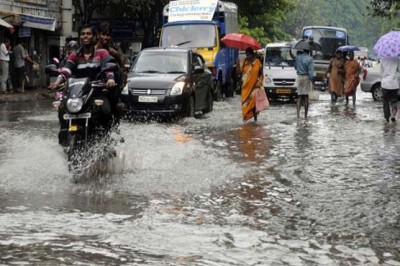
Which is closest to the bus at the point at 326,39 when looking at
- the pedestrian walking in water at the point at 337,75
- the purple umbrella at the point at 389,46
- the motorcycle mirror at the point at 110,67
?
the pedestrian walking in water at the point at 337,75

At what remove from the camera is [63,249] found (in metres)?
4.98

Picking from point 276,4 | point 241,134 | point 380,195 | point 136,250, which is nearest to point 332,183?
point 380,195

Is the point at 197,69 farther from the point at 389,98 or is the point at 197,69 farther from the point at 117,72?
the point at 117,72

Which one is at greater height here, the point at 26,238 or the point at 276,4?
the point at 276,4

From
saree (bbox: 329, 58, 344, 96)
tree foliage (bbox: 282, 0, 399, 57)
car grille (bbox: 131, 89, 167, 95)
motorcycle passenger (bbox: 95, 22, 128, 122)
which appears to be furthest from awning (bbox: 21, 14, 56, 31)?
tree foliage (bbox: 282, 0, 399, 57)

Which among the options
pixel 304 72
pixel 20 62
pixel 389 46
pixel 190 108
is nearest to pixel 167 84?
pixel 190 108

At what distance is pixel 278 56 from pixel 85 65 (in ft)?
56.5

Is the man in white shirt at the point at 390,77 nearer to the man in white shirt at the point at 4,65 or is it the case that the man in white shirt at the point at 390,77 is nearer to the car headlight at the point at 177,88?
the car headlight at the point at 177,88

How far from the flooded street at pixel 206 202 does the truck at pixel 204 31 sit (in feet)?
A: 31.4

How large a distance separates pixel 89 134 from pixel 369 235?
12.6 feet

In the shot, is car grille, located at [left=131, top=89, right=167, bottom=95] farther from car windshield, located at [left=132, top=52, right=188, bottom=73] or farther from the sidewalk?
the sidewalk

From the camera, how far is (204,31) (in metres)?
21.9

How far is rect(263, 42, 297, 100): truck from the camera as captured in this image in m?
23.2

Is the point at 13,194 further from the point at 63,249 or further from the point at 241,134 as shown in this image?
the point at 241,134
